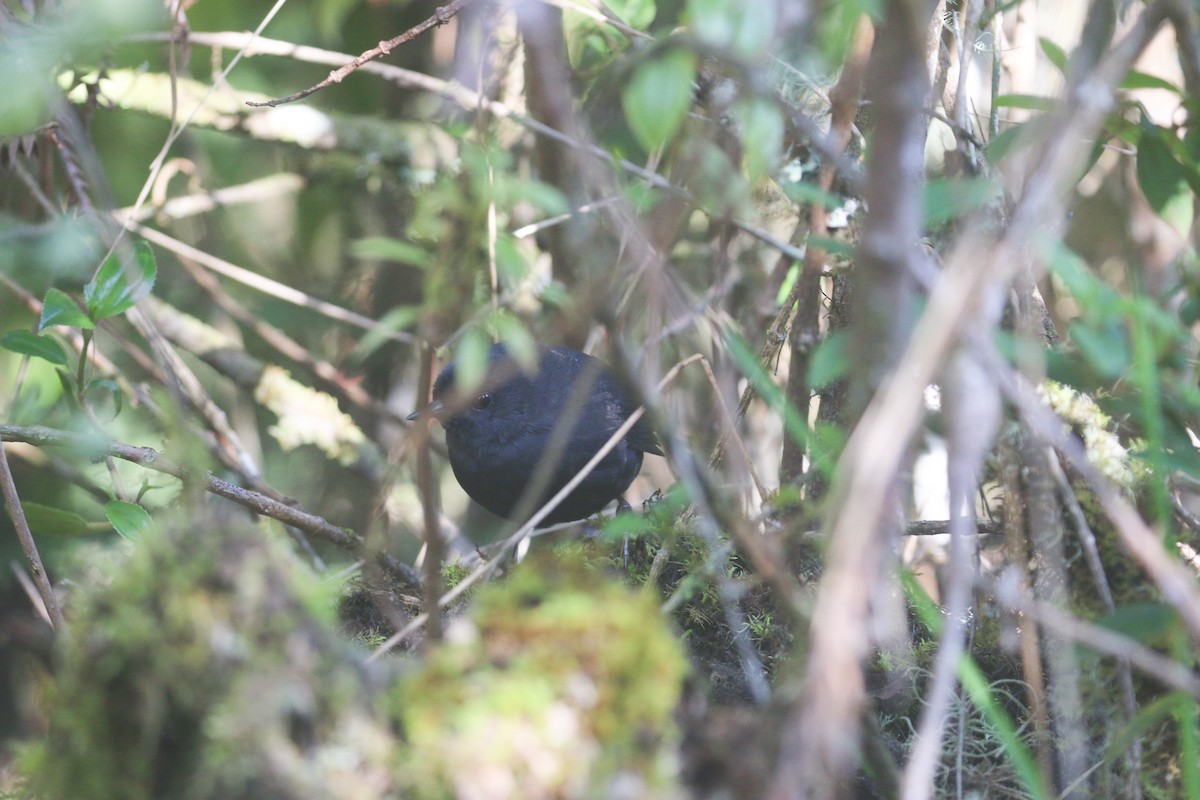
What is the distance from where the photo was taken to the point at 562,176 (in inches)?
171

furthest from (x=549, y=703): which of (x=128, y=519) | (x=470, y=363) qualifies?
(x=128, y=519)

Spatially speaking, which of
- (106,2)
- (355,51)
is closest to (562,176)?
(355,51)

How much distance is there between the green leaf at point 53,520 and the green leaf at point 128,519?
35cm

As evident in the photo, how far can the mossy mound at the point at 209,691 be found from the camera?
1.23m

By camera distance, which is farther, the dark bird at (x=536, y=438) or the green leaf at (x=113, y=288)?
the dark bird at (x=536, y=438)

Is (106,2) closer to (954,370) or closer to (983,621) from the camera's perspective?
(954,370)

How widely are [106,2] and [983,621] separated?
2.45 meters

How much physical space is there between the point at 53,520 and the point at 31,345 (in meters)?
0.47

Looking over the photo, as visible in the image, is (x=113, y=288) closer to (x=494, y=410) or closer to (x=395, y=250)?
(x=395, y=250)

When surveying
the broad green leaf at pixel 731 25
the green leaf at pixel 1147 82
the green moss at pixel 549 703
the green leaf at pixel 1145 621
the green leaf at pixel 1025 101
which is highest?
the broad green leaf at pixel 731 25

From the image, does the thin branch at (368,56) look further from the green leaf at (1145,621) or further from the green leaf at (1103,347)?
the green leaf at (1145,621)

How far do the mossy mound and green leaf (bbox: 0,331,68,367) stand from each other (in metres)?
1.47

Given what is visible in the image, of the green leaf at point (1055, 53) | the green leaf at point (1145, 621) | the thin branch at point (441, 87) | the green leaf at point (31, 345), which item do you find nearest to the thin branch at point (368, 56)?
the thin branch at point (441, 87)

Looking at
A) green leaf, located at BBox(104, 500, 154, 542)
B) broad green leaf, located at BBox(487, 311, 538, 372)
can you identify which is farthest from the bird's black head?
broad green leaf, located at BBox(487, 311, 538, 372)
